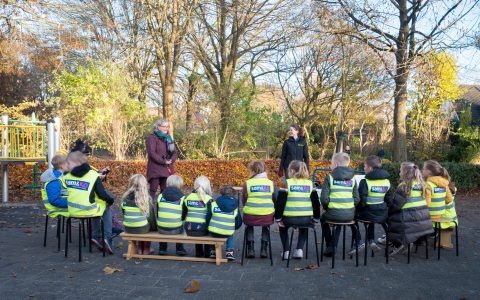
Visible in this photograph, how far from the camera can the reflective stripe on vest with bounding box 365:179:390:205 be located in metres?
5.92

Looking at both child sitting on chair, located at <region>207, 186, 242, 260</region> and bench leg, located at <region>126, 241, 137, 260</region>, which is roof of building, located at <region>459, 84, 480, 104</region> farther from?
bench leg, located at <region>126, 241, 137, 260</region>

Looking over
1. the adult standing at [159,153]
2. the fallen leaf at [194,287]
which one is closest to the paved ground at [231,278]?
the fallen leaf at [194,287]

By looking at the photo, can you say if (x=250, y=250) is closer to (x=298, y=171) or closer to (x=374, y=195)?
(x=298, y=171)

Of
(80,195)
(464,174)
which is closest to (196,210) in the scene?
(80,195)

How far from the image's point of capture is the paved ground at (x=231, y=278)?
175 inches

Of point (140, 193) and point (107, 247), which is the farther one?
point (107, 247)

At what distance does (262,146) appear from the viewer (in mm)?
16656

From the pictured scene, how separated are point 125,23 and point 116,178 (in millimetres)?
6409

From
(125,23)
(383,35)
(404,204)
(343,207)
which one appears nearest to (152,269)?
(343,207)

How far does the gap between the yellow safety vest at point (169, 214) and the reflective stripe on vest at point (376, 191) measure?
2.42m

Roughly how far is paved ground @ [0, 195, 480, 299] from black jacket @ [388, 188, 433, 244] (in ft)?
1.07

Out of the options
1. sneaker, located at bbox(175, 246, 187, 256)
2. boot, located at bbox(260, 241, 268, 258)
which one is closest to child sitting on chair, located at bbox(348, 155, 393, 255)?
boot, located at bbox(260, 241, 268, 258)

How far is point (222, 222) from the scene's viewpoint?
5488 millimetres

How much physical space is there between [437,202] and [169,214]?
3549 mm
